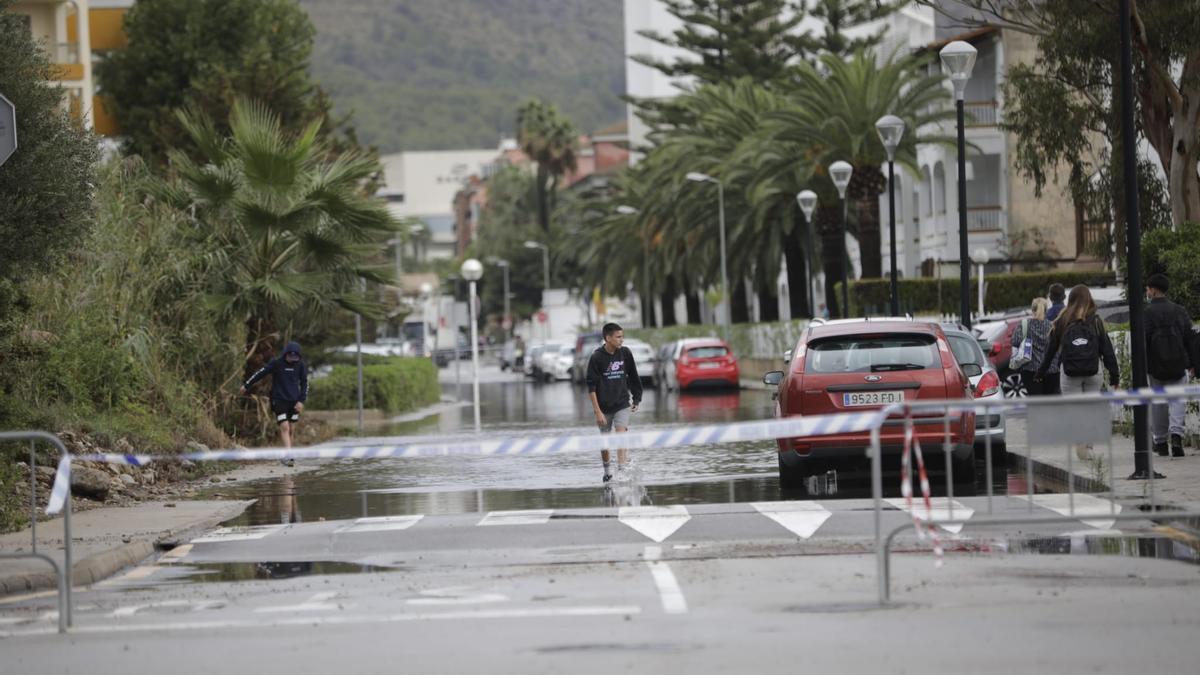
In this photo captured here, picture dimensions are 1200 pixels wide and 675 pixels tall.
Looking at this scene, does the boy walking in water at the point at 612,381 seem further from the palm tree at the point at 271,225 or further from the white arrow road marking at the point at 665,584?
the palm tree at the point at 271,225

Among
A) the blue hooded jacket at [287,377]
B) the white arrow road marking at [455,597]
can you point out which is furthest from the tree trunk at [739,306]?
the white arrow road marking at [455,597]

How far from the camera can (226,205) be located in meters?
26.9

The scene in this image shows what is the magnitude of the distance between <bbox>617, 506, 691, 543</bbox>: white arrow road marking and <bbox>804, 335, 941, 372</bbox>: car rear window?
2.40 m

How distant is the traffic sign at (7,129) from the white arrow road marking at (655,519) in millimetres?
5143

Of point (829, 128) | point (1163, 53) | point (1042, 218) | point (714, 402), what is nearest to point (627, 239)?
point (1042, 218)

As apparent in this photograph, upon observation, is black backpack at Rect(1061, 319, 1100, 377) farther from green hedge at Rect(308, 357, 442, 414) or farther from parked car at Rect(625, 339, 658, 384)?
parked car at Rect(625, 339, 658, 384)

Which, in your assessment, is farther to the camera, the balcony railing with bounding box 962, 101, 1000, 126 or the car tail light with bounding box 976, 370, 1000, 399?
the balcony railing with bounding box 962, 101, 1000, 126

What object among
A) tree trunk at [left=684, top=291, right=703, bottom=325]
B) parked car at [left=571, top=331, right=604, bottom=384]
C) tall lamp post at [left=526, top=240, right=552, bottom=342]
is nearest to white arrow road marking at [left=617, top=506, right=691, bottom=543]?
parked car at [left=571, top=331, right=604, bottom=384]

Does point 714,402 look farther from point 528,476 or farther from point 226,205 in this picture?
point 528,476

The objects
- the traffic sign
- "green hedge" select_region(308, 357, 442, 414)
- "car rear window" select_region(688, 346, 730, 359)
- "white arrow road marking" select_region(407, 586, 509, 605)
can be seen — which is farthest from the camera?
"car rear window" select_region(688, 346, 730, 359)

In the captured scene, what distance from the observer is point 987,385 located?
18.4 m

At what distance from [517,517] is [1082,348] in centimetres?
598

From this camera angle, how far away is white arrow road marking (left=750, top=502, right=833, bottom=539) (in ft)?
43.1

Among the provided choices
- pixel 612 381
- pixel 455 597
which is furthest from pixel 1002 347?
pixel 455 597
